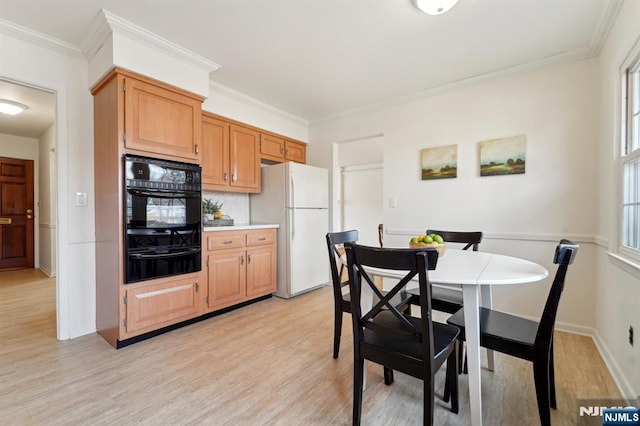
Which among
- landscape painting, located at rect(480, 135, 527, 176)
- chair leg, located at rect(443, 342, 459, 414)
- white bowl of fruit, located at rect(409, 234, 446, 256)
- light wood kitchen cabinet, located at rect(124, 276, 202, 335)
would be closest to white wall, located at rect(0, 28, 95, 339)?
light wood kitchen cabinet, located at rect(124, 276, 202, 335)

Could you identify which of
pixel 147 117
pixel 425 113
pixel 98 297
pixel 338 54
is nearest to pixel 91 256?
pixel 98 297

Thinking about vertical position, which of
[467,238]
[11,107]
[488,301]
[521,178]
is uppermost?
[11,107]

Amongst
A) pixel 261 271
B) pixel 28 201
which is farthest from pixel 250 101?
pixel 28 201

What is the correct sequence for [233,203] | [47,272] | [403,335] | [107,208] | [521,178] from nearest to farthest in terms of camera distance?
[403,335]
[107,208]
[521,178]
[233,203]
[47,272]

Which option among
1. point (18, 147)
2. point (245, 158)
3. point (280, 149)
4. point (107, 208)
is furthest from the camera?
point (18, 147)

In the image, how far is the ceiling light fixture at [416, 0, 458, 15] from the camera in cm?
186

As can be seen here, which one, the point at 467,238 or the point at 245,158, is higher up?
the point at 245,158

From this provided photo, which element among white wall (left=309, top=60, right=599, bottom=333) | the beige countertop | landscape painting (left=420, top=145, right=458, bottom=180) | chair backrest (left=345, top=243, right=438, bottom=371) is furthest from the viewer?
landscape painting (left=420, top=145, right=458, bottom=180)

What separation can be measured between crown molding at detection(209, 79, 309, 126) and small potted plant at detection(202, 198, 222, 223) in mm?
1294

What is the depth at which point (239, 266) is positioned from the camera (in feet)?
10.4

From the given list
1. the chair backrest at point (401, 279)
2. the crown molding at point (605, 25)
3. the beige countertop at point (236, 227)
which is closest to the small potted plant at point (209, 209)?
the beige countertop at point (236, 227)

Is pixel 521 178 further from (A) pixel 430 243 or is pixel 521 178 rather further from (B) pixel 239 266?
(B) pixel 239 266

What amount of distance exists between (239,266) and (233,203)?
99cm

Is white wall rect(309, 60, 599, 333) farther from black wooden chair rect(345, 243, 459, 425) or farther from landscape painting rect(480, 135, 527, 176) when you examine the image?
black wooden chair rect(345, 243, 459, 425)
